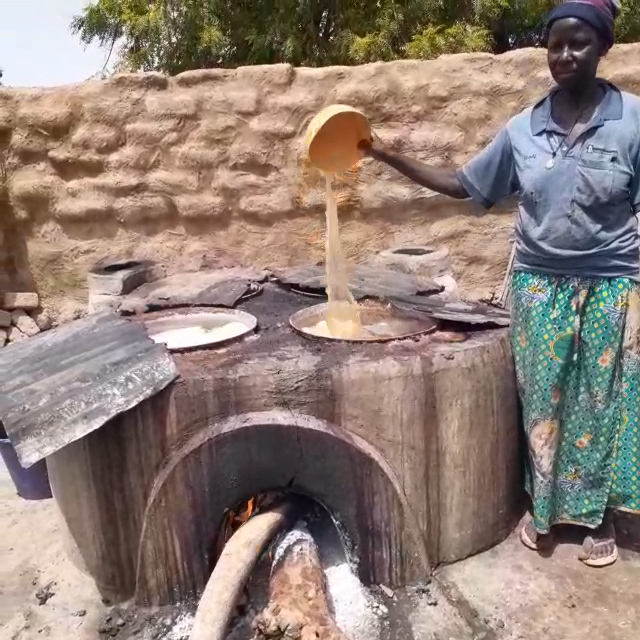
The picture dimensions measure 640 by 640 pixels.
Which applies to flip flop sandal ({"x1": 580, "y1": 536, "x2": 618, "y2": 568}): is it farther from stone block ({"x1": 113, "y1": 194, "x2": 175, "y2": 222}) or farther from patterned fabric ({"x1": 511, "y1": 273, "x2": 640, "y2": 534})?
stone block ({"x1": 113, "y1": 194, "x2": 175, "y2": 222})

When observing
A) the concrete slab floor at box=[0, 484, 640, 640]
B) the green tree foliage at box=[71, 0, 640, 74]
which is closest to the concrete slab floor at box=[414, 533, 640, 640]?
the concrete slab floor at box=[0, 484, 640, 640]

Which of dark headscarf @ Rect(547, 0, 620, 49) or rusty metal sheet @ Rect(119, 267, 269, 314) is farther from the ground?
dark headscarf @ Rect(547, 0, 620, 49)

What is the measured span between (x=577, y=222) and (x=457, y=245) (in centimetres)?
219

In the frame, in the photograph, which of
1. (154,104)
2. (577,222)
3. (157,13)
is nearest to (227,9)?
(157,13)

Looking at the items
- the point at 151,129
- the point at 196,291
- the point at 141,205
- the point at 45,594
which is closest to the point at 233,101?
the point at 151,129

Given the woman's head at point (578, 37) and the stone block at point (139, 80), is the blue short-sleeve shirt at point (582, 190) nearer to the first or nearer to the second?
the woman's head at point (578, 37)

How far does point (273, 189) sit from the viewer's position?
413cm

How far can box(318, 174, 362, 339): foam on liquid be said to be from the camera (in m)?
2.43

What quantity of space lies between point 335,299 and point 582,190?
3.07 ft

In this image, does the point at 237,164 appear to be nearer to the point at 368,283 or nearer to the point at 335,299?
the point at 368,283

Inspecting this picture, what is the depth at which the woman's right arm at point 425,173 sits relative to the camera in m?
2.39

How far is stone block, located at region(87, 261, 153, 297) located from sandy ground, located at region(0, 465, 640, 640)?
1252 mm

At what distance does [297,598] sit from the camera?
1877 millimetres

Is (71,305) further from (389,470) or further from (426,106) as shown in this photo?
(389,470)
